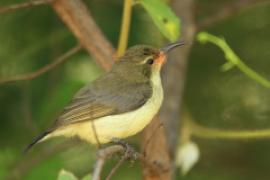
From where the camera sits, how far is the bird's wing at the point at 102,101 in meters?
4.79

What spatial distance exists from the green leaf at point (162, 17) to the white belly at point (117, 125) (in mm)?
619

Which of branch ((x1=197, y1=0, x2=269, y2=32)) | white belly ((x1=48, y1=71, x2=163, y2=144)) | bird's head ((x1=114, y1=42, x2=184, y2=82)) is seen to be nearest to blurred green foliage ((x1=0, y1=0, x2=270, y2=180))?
branch ((x1=197, y1=0, x2=269, y2=32))

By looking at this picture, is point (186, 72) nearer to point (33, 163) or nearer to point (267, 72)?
point (267, 72)

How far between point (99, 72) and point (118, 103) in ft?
4.98

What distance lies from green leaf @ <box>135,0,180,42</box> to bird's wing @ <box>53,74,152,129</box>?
73 cm

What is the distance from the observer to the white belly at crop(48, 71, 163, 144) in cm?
473

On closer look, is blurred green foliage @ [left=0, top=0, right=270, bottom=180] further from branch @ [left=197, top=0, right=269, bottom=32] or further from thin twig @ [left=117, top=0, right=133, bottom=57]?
thin twig @ [left=117, top=0, right=133, bottom=57]

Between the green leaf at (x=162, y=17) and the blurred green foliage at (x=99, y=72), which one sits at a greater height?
the green leaf at (x=162, y=17)

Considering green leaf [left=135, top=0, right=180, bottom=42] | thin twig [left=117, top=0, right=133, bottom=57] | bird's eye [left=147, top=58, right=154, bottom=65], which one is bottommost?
bird's eye [left=147, top=58, right=154, bottom=65]

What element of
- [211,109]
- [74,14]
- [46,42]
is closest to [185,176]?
[211,109]

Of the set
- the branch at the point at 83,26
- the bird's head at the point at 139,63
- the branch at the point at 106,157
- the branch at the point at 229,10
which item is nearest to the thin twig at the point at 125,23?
the branch at the point at 83,26

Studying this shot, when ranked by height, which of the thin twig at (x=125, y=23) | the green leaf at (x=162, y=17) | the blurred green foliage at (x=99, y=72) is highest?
the green leaf at (x=162, y=17)

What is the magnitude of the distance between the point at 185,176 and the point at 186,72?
2.47 feet

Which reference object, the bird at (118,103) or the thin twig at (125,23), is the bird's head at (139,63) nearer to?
the bird at (118,103)
